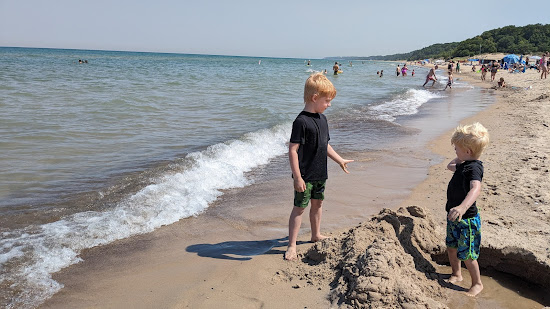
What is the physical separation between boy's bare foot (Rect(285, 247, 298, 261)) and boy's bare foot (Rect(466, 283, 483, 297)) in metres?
1.30

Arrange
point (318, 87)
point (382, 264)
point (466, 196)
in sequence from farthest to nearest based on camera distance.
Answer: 1. point (318, 87)
2. point (466, 196)
3. point (382, 264)

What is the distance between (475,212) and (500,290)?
2.04 feet

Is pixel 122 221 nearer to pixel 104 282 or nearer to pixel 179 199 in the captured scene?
pixel 179 199

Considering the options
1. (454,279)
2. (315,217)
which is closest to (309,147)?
(315,217)

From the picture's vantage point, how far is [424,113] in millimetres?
13828

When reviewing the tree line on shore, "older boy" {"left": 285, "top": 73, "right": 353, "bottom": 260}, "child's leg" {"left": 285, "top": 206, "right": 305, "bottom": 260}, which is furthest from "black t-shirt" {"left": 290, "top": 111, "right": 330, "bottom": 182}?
the tree line on shore

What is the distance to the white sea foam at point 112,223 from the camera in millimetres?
3053

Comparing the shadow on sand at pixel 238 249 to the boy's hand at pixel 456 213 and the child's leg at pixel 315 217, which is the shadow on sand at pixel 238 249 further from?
the boy's hand at pixel 456 213

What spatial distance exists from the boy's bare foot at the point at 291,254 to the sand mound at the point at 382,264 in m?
0.08

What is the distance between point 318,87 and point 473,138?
1212 mm

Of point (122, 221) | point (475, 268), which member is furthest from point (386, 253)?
point (122, 221)

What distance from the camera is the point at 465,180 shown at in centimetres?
284

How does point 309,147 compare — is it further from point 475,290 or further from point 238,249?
point 475,290

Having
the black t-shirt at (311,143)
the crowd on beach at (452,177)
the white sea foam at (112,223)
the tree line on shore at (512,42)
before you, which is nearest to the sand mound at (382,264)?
the crowd on beach at (452,177)
